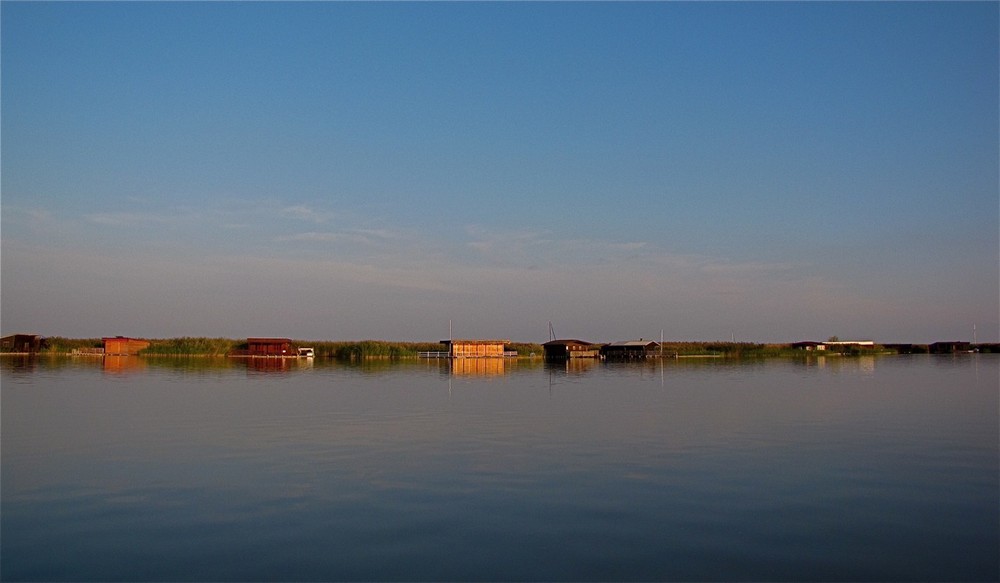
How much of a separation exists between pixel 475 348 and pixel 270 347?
24832mm

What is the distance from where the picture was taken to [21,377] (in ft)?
145

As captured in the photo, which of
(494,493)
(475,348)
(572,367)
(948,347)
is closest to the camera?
(494,493)

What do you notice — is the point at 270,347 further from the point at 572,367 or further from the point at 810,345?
the point at 810,345

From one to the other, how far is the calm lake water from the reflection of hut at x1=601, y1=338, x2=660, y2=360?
65037mm

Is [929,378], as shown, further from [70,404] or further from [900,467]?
[70,404]

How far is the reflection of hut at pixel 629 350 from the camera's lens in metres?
95.1

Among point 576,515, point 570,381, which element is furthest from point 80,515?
point 570,381

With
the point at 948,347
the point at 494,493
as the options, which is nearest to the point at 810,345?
the point at 948,347

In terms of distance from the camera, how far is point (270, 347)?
82812 millimetres

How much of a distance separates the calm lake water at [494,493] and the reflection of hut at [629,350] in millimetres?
65037

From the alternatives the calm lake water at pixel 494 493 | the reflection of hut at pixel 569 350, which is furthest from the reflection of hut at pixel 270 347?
the calm lake water at pixel 494 493

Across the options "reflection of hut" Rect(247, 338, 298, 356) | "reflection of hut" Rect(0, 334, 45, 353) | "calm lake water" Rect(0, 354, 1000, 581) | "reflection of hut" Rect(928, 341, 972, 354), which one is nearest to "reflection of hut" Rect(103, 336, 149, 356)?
"reflection of hut" Rect(0, 334, 45, 353)

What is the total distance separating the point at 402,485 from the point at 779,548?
733cm

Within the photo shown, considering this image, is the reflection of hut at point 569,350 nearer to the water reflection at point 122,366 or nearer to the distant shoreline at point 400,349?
the distant shoreline at point 400,349
